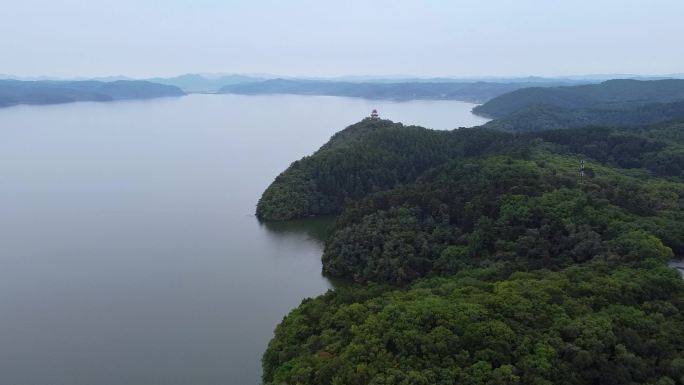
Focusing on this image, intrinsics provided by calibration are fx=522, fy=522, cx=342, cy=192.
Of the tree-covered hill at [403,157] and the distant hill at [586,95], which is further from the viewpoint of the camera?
the distant hill at [586,95]

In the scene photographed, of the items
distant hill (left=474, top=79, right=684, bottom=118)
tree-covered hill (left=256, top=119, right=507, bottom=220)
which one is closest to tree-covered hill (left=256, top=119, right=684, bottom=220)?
tree-covered hill (left=256, top=119, right=507, bottom=220)

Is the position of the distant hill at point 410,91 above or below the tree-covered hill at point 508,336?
above

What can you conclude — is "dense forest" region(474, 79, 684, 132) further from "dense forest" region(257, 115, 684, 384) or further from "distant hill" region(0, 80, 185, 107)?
"distant hill" region(0, 80, 185, 107)

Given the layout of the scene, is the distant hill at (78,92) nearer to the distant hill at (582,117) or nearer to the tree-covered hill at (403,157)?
the distant hill at (582,117)

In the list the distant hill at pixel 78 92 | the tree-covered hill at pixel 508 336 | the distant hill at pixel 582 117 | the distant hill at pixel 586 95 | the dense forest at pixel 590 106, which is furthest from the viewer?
the distant hill at pixel 78 92

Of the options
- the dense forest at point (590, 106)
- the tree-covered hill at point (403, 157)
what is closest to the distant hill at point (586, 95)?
the dense forest at point (590, 106)

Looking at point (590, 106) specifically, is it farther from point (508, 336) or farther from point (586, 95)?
point (508, 336)

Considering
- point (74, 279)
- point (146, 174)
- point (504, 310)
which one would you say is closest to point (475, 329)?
point (504, 310)

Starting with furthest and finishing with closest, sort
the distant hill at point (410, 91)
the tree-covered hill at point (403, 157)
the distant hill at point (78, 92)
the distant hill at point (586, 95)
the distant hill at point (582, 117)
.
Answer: the distant hill at point (410, 91)
the distant hill at point (78, 92)
the distant hill at point (586, 95)
the distant hill at point (582, 117)
the tree-covered hill at point (403, 157)

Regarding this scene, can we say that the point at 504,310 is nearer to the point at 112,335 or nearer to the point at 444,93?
the point at 112,335
